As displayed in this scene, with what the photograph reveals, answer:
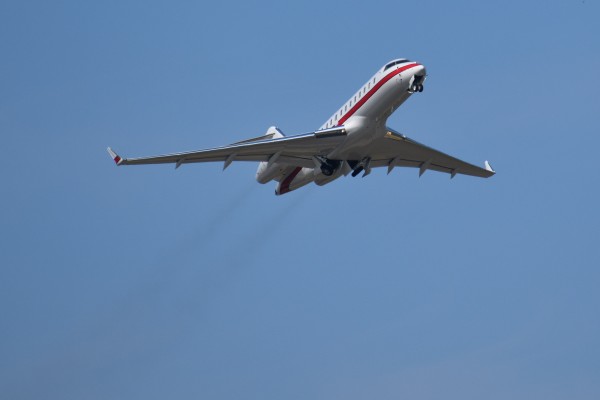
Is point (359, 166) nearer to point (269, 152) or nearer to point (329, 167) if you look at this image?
point (329, 167)

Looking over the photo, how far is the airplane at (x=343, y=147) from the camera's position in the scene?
2682 inches

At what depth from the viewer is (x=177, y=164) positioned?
2749 inches

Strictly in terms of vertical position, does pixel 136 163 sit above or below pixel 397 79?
below

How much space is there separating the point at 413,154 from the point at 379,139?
6.30 m

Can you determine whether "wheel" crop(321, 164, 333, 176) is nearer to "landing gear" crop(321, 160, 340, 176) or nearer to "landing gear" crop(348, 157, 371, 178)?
"landing gear" crop(321, 160, 340, 176)

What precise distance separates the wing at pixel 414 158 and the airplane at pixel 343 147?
88mm

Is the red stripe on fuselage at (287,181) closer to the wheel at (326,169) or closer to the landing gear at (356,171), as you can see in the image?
the wheel at (326,169)

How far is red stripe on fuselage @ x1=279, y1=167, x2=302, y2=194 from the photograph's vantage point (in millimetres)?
74688

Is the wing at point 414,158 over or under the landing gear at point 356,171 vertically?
over

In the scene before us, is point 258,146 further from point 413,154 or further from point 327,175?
point 413,154

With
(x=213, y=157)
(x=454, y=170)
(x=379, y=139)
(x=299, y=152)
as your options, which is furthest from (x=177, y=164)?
(x=454, y=170)

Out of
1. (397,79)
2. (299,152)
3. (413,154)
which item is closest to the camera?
(397,79)

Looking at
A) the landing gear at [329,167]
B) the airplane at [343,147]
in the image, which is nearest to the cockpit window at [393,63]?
the airplane at [343,147]

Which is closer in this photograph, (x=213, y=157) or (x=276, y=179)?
(x=213, y=157)
